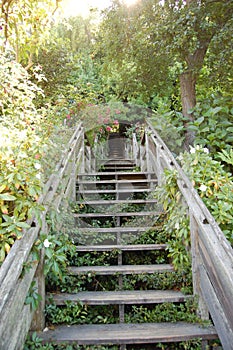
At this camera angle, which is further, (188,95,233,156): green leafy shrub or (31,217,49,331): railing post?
(188,95,233,156): green leafy shrub

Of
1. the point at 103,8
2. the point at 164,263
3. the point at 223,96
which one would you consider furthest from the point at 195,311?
the point at 103,8

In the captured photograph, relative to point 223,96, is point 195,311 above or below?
below

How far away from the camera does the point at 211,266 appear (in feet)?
6.74

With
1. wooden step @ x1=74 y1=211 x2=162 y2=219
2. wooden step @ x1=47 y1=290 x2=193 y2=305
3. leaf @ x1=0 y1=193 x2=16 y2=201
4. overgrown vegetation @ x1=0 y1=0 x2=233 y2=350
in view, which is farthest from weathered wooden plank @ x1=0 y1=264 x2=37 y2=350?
wooden step @ x1=74 y1=211 x2=162 y2=219

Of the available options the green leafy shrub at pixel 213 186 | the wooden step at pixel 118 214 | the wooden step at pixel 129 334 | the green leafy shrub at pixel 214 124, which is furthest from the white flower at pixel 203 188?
the green leafy shrub at pixel 214 124

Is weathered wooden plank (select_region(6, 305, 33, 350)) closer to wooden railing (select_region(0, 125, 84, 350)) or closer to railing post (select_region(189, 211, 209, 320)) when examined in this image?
wooden railing (select_region(0, 125, 84, 350))

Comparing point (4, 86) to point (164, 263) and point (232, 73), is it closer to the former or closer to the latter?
point (164, 263)

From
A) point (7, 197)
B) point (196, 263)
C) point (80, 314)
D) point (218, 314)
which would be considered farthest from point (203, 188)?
point (7, 197)

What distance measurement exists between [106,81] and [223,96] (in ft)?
21.8

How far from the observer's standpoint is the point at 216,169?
2891 millimetres

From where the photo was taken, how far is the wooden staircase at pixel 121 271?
2.21 m

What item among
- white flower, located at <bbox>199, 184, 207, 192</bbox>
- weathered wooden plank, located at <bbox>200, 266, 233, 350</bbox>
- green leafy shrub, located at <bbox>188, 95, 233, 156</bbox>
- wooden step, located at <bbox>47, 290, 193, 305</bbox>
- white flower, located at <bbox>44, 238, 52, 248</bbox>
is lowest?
wooden step, located at <bbox>47, 290, 193, 305</bbox>

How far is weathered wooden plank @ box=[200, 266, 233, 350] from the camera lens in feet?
5.96

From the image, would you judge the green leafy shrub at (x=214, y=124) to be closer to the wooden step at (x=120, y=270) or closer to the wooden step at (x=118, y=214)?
the wooden step at (x=118, y=214)
